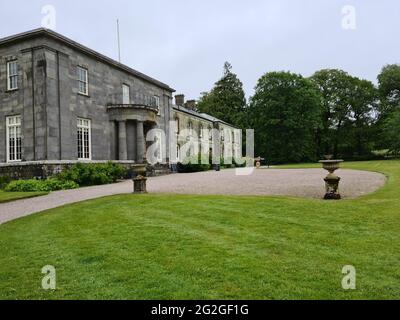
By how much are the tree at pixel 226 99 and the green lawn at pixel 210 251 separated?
60070mm

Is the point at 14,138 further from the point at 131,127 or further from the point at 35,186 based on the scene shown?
the point at 131,127

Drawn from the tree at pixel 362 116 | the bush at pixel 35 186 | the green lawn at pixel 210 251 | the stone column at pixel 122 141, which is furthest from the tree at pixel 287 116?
the green lawn at pixel 210 251

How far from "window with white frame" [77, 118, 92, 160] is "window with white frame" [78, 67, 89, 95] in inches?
77.4

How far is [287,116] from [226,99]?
25.2 metres

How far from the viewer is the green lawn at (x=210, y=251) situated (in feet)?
13.7

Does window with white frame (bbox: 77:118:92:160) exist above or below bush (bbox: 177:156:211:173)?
above

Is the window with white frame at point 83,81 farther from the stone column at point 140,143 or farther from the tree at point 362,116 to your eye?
the tree at point 362,116

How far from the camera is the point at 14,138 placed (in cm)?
2162

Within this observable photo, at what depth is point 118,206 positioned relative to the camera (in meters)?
10.2

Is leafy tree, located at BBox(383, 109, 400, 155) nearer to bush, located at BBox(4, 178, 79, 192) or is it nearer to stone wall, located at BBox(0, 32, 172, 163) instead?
stone wall, located at BBox(0, 32, 172, 163)

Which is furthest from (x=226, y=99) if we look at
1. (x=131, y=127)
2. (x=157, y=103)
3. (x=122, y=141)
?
(x=122, y=141)

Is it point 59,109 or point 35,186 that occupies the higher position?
point 59,109

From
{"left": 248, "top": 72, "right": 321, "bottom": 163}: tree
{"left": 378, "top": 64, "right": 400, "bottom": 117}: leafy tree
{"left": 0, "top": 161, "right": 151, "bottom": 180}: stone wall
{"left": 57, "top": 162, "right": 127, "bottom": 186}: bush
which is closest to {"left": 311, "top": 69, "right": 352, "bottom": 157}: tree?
{"left": 378, "top": 64, "right": 400, "bottom": 117}: leafy tree

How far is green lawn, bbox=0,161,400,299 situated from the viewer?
4184 mm
